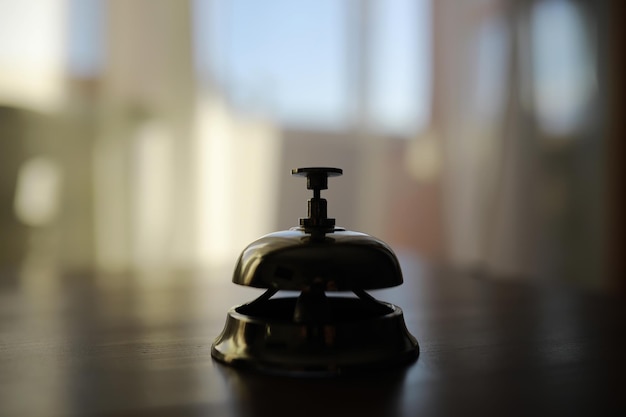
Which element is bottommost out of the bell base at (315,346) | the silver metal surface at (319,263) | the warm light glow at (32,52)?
the bell base at (315,346)

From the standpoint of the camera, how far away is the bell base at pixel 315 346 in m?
0.37

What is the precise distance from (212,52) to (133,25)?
251 mm

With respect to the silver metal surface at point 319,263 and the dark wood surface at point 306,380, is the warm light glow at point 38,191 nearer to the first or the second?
the dark wood surface at point 306,380

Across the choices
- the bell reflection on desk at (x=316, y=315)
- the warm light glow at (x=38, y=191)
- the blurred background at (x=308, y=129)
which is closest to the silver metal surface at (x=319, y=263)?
the bell reflection on desk at (x=316, y=315)

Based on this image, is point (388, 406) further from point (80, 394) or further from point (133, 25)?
point (133, 25)

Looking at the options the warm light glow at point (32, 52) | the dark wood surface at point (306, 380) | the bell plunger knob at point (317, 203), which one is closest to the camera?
the dark wood surface at point (306, 380)

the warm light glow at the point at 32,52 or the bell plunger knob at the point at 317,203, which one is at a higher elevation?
the warm light glow at the point at 32,52

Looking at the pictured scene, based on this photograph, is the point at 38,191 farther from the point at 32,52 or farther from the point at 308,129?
the point at 308,129

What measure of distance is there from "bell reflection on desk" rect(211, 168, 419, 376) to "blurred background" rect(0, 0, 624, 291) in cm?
82

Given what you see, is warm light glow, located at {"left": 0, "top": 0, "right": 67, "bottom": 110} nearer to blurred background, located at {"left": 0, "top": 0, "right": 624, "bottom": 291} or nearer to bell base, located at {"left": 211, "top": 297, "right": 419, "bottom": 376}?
blurred background, located at {"left": 0, "top": 0, "right": 624, "bottom": 291}

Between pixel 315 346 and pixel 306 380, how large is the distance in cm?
2

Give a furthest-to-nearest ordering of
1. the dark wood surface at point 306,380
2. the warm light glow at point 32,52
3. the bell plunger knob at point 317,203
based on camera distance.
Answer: the warm light glow at point 32,52 → the bell plunger knob at point 317,203 → the dark wood surface at point 306,380

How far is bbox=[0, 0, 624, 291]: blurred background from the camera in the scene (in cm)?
176

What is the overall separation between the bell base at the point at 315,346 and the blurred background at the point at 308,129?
83 centimetres
